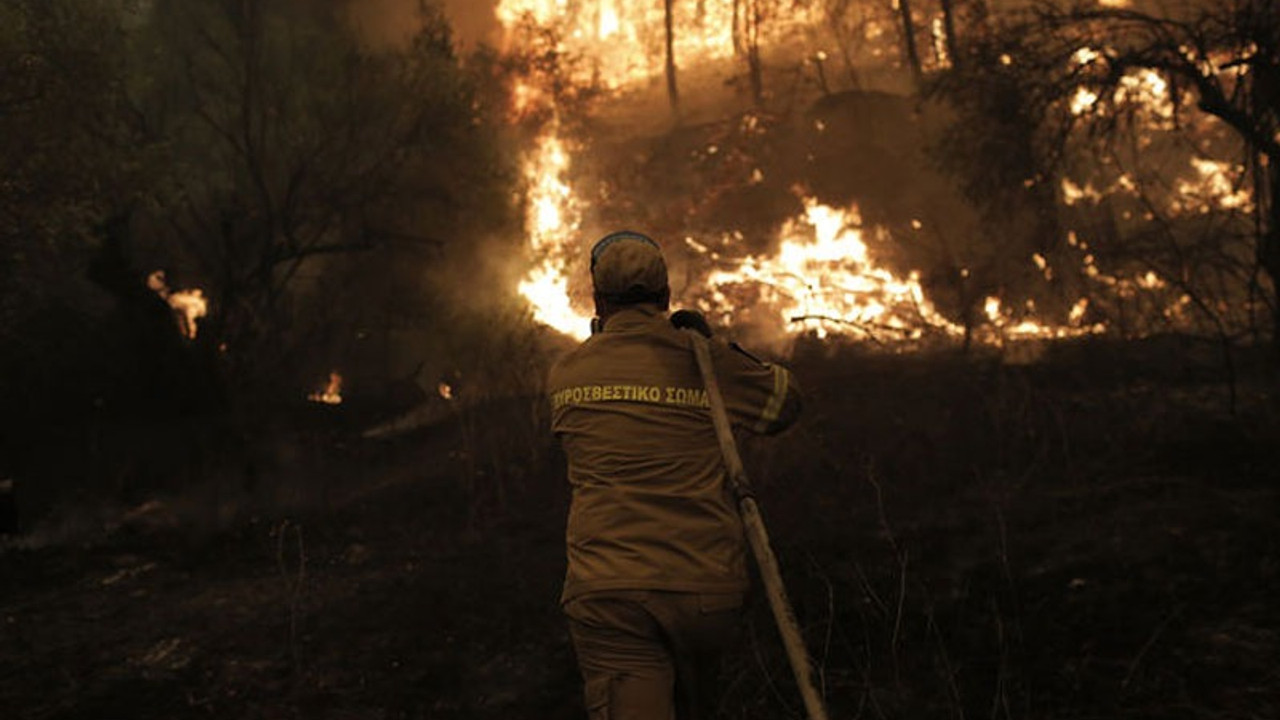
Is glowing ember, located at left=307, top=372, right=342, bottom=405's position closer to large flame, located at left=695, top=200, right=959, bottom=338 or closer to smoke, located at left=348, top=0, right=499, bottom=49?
smoke, located at left=348, top=0, right=499, bottom=49

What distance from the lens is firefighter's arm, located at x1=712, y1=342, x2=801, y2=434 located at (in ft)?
9.93

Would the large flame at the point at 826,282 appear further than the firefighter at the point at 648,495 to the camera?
Yes

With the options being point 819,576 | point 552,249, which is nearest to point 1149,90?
point 819,576

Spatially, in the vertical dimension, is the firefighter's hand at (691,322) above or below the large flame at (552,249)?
below

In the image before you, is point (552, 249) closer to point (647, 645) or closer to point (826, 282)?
point (826, 282)

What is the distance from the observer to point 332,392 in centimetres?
2012

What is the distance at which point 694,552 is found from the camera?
271 centimetres

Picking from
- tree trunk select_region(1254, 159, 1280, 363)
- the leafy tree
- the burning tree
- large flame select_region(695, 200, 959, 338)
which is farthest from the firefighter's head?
large flame select_region(695, 200, 959, 338)

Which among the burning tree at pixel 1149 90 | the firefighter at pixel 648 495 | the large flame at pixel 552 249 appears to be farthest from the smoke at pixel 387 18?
the firefighter at pixel 648 495

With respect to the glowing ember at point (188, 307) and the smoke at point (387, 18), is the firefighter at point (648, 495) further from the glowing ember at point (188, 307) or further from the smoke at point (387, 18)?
the smoke at point (387, 18)

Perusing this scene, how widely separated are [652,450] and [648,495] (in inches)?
5.8

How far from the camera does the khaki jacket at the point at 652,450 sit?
8.85 feet

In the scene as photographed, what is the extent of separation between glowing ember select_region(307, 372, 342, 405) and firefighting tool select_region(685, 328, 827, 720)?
17.2 m

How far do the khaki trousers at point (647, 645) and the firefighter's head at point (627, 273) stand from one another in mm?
1003
